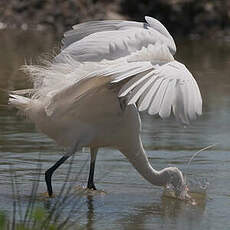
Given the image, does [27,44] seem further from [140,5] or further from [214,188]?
[214,188]

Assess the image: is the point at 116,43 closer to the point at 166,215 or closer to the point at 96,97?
the point at 96,97

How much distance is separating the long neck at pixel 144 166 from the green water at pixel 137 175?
192 millimetres

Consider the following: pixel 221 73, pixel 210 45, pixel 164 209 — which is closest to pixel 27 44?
pixel 210 45

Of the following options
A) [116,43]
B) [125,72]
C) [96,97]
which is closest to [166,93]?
[125,72]

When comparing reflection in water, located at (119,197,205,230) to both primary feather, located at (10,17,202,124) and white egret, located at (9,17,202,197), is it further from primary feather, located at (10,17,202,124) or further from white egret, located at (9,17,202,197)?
primary feather, located at (10,17,202,124)

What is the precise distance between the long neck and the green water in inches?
7.5

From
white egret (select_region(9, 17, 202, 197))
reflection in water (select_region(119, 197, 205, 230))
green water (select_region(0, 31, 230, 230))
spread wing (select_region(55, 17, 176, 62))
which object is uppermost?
spread wing (select_region(55, 17, 176, 62))

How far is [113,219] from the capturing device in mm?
6957

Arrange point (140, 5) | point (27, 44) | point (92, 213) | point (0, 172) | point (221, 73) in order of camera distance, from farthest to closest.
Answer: point (140, 5), point (27, 44), point (221, 73), point (0, 172), point (92, 213)

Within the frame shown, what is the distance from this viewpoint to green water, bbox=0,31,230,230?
7.06m

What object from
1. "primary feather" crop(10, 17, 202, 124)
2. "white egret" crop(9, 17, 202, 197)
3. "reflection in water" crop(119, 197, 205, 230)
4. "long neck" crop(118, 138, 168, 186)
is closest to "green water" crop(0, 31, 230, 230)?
"reflection in water" crop(119, 197, 205, 230)

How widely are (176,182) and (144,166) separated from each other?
303 millimetres

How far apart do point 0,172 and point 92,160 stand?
99cm

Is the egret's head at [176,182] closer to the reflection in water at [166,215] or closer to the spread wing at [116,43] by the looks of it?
the reflection in water at [166,215]
